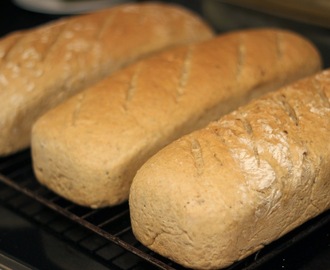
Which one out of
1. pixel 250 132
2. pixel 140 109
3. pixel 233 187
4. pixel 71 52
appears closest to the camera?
pixel 233 187

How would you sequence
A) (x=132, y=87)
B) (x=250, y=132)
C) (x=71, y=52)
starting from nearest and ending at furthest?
(x=250, y=132)
(x=132, y=87)
(x=71, y=52)

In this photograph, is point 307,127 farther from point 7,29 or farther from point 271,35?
point 7,29

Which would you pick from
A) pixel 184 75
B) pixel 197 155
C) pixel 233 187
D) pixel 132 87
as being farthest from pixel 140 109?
pixel 233 187

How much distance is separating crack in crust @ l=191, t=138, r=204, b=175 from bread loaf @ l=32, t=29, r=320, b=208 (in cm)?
25

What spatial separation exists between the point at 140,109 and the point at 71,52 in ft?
1.83

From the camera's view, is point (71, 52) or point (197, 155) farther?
point (71, 52)

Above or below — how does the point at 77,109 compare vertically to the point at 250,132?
below

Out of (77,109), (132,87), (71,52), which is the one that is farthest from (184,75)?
(71,52)

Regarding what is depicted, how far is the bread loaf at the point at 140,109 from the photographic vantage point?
6.82 ft

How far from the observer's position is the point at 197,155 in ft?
6.12

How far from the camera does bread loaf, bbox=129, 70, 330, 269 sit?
1749mm

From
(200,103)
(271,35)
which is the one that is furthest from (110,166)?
(271,35)

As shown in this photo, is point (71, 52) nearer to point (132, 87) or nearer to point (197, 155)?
point (132, 87)

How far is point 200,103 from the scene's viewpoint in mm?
2266
